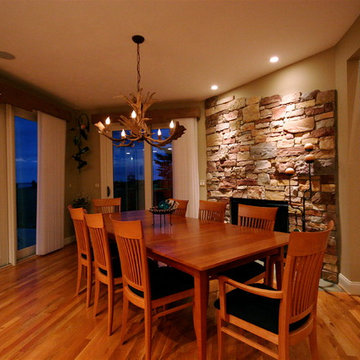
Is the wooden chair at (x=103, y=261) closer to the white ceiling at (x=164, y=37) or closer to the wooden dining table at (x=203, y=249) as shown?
the wooden dining table at (x=203, y=249)

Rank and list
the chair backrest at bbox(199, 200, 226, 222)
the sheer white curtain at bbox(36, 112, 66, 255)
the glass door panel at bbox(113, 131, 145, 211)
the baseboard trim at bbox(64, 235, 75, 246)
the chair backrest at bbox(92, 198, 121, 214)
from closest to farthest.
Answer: the chair backrest at bbox(199, 200, 226, 222) < the chair backrest at bbox(92, 198, 121, 214) < the sheer white curtain at bbox(36, 112, 66, 255) < the baseboard trim at bbox(64, 235, 75, 246) < the glass door panel at bbox(113, 131, 145, 211)

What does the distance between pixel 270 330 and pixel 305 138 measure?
257cm

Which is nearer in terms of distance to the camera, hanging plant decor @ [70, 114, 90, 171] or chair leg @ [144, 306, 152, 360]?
chair leg @ [144, 306, 152, 360]

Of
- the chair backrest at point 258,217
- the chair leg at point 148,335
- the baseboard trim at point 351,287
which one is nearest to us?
the chair leg at point 148,335

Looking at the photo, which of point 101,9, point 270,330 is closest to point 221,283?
point 270,330

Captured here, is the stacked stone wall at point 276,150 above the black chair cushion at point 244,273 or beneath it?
above

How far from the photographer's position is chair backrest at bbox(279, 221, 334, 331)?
1.25 m

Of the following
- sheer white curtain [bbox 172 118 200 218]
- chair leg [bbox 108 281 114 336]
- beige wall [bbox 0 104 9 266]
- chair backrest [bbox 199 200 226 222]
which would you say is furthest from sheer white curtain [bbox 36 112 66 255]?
chair backrest [bbox 199 200 226 222]

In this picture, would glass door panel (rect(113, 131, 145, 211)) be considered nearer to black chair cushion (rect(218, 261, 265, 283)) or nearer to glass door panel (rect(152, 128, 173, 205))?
glass door panel (rect(152, 128, 173, 205))

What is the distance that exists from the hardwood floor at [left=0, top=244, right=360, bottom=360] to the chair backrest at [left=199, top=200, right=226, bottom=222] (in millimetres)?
820

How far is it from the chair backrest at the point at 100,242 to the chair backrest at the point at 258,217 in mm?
1402

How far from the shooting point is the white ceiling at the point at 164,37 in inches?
Result: 86.2

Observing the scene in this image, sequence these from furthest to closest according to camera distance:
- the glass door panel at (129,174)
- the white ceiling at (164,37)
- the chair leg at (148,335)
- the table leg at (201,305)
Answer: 1. the glass door panel at (129,174)
2. the white ceiling at (164,37)
3. the chair leg at (148,335)
4. the table leg at (201,305)

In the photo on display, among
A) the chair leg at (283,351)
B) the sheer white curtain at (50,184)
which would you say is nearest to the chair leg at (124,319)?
the chair leg at (283,351)
